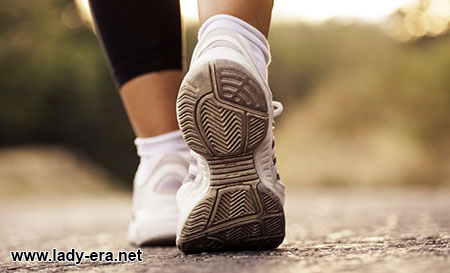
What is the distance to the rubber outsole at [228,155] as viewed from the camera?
0.64 m

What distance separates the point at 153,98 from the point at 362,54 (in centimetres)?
1077

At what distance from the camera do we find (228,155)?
659 mm

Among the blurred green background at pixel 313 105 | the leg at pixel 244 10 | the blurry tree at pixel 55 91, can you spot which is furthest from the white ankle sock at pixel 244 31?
the blurry tree at pixel 55 91

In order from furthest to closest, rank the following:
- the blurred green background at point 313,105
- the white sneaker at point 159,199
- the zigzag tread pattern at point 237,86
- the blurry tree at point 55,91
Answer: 1. the blurry tree at point 55,91
2. the blurred green background at point 313,105
3. the white sneaker at point 159,199
4. the zigzag tread pattern at point 237,86

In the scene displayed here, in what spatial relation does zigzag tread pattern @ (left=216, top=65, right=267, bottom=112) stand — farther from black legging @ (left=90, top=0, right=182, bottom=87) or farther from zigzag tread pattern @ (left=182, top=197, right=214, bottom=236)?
black legging @ (left=90, top=0, right=182, bottom=87)

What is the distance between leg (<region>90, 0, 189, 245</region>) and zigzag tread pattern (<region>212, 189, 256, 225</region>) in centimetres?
27

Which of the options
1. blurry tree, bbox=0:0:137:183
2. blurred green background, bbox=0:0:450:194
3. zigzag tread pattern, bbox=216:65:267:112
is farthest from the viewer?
blurry tree, bbox=0:0:137:183

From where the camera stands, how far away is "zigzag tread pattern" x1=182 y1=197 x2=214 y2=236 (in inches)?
26.5

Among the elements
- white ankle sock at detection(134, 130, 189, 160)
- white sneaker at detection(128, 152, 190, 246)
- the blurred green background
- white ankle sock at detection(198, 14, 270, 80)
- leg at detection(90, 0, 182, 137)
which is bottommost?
the blurred green background

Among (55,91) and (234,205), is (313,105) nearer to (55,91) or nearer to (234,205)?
(55,91)

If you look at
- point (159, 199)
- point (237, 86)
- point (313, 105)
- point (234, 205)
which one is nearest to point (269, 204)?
point (234, 205)

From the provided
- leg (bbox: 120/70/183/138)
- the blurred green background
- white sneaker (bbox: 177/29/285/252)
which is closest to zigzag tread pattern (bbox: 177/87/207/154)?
white sneaker (bbox: 177/29/285/252)

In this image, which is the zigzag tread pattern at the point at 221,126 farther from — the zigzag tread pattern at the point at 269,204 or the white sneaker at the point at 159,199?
the white sneaker at the point at 159,199

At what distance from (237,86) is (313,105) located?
11.5 m
